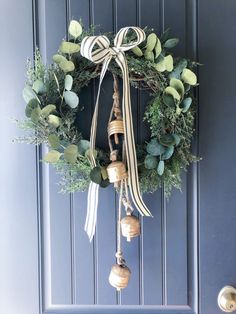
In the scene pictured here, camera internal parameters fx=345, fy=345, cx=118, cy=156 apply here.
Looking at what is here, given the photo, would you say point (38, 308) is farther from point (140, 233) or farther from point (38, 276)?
point (140, 233)

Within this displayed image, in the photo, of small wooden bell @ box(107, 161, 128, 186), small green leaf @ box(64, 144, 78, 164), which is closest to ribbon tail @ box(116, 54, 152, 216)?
small wooden bell @ box(107, 161, 128, 186)

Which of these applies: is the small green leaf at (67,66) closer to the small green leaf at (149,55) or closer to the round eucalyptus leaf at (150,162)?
the small green leaf at (149,55)

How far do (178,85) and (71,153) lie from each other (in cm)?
28

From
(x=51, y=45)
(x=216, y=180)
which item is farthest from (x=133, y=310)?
(x=51, y=45)

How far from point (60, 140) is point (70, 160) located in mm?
68

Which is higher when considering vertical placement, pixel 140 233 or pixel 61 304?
pixel 140 233

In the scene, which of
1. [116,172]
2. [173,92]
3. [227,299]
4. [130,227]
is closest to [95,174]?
[116,172]

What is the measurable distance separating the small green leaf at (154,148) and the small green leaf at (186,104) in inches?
3.8

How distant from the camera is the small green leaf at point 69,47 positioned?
78 cm

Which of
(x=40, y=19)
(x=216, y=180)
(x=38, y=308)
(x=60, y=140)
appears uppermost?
(x=40, y=19)

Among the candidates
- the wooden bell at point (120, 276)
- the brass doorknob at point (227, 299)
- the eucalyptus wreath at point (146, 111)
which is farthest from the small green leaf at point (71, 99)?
the brass doorknob at point (227, 299)

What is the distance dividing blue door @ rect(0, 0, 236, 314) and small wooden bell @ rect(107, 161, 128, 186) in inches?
5.1

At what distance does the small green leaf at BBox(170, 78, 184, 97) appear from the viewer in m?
0.77

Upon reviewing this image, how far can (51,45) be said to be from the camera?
877 millimetres
